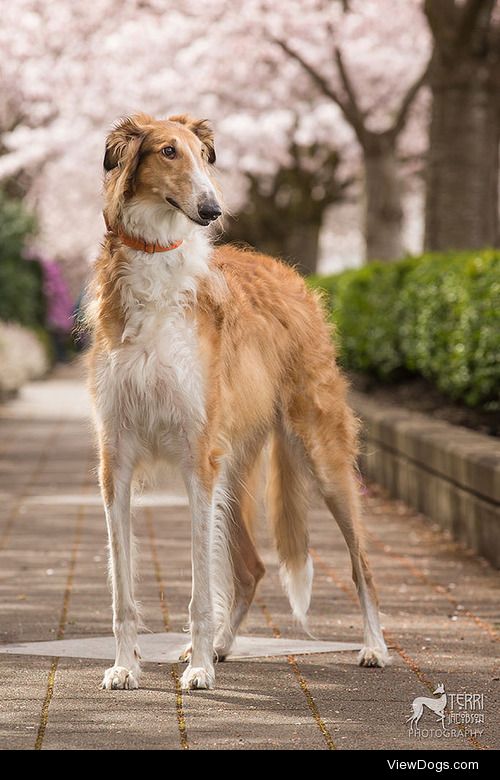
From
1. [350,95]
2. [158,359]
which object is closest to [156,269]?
[158,359]

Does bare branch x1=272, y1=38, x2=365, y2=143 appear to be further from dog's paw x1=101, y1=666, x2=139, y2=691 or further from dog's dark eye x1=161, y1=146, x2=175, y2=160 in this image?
dog's paw x1=101, y1=666, x2=139, y2=691

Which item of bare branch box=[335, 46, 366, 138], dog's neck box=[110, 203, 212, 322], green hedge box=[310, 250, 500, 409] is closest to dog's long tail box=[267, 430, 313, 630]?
dog's neck box=[110, 203, 212, 322]

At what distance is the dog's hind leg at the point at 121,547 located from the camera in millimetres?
5363

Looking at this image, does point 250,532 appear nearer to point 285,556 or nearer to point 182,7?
point 285,556

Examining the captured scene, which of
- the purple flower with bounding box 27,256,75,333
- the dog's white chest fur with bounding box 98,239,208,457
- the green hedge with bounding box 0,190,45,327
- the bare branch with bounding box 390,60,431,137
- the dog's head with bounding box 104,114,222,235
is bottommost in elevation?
the purple flower with bounding box 27,256,75,333

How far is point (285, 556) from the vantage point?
622 cm

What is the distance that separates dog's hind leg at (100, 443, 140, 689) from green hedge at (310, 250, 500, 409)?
94.7 inches

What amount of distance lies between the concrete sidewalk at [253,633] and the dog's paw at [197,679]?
0.06m

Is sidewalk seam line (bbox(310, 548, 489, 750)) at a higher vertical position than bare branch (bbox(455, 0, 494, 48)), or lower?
lower

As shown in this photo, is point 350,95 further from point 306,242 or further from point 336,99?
point 306,242

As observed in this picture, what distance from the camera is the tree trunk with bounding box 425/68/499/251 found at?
1438 centimetres

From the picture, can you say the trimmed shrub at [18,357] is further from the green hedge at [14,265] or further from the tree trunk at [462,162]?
the tree trunk at [462,162]

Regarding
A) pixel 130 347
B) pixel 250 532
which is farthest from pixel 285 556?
pixel 130 347
